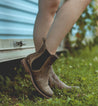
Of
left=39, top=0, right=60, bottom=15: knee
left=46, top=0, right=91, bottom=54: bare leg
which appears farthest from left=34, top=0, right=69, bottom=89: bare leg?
left=46, top=0, right=91, bottom=54: bare leg

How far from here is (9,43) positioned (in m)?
2.30

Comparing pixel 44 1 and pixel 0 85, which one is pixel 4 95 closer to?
pixel 0 85

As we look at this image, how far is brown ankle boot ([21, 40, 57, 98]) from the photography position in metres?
1.65

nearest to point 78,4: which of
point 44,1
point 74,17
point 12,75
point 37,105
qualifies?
point 74,17

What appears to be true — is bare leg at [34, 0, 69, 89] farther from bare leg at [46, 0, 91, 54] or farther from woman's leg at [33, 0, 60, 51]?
bare leg at [46, 0, 91, 54]

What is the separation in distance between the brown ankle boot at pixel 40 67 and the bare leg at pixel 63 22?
0.20 ft

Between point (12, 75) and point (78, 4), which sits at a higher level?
point (78, 4)

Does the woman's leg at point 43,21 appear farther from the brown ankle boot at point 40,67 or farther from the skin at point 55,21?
the brown ankle boot at point 40,67

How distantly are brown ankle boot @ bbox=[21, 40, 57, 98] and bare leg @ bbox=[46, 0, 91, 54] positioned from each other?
60mm

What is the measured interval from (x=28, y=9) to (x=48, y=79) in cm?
120

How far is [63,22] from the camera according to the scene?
1715 mm

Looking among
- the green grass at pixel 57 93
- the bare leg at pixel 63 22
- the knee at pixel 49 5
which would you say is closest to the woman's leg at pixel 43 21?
the knee at pixel 49 5

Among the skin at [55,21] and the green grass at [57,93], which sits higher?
the skin at [55,21]

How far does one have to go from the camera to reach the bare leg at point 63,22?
5.48 ft
